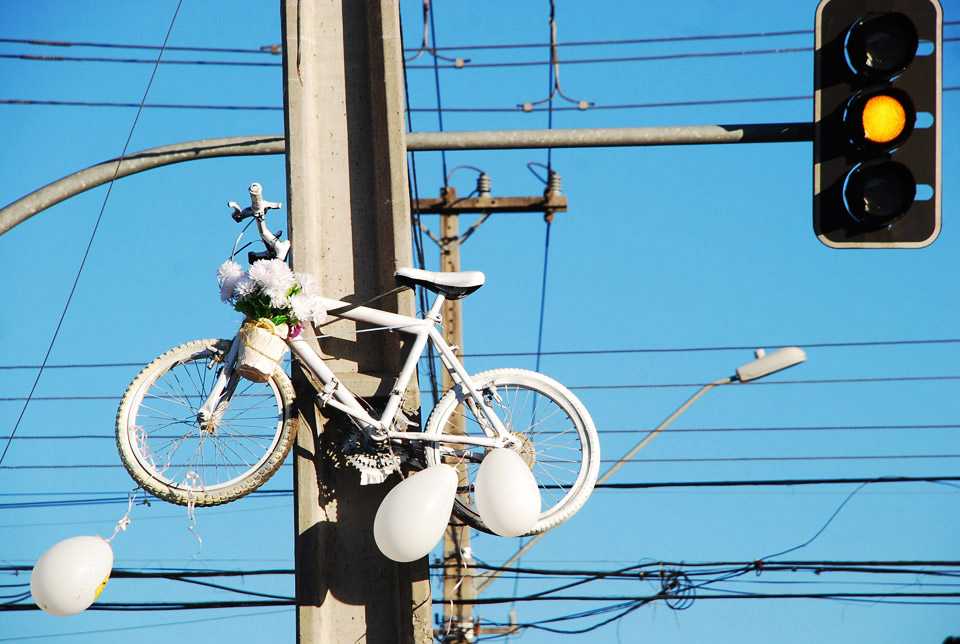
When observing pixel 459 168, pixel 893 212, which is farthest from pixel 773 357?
pixel 459 168

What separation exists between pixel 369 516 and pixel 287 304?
1273 mm

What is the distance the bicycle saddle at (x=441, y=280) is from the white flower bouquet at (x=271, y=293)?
49 cm

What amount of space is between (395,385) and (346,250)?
909 mm

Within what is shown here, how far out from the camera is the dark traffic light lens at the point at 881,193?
533 centimetres

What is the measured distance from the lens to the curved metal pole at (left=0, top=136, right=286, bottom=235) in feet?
18.0

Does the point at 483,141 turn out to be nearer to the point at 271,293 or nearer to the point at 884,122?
the point at 271,293

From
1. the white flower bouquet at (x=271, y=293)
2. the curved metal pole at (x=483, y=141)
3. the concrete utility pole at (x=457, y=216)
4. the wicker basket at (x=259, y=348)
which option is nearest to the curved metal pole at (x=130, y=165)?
the curved metal pole at (x=483, y=141)

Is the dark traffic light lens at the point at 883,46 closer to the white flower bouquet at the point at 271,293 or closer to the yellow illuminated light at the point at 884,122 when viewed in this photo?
the yellow illuminated light at the point at 884,122

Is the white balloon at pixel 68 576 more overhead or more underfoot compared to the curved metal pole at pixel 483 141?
more underfoot

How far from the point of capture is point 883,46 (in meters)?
5.31

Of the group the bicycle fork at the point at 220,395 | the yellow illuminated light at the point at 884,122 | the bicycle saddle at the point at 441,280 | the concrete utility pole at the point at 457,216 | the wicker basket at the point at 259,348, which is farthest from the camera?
the concrete utility pole at the point at 457,216

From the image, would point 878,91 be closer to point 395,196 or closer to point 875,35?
point 875,35

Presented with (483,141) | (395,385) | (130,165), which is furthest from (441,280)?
(130,165)

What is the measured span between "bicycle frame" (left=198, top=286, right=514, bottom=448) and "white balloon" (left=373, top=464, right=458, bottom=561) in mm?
533
